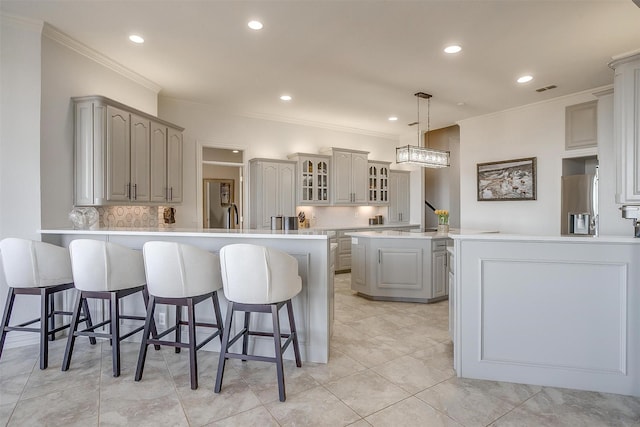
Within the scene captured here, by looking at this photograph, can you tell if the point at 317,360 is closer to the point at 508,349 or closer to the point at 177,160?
the point at 508,349

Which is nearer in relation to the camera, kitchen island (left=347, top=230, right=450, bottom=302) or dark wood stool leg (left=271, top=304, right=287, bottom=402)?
dark wood stool leg (left=271, top=304, right=287, bottom=402)

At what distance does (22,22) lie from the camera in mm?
3023

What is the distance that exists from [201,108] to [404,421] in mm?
5131

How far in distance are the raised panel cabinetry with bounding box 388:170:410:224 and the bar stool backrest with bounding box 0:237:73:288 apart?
19.7 feet

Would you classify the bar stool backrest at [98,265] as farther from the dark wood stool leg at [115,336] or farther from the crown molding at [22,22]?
the crown molding at [22,22]

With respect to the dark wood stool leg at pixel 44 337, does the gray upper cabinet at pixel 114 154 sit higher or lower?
higher

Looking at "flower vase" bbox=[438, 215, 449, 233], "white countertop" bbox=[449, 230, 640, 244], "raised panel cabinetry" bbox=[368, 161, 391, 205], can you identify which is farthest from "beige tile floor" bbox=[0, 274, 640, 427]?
"raised panel cabinetry" bbox=[368, 161, 391, 205]

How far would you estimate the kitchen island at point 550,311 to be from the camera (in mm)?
2197

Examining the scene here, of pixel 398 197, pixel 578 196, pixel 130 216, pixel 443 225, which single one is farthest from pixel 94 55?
pixel 578 196

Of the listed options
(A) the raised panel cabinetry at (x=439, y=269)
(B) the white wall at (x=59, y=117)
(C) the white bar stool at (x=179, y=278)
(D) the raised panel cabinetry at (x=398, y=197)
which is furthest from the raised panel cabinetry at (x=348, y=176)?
(C) the white bar stool at (x=179, y=278)

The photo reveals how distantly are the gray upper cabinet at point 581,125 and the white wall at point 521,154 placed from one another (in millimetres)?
75

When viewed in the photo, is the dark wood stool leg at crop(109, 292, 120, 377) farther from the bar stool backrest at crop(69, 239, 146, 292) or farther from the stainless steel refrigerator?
the stainless steel refrigerator

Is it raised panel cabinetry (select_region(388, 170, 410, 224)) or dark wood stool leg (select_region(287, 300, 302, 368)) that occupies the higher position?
raised panel cabinetry (select_region(388, 170, 410, 224))

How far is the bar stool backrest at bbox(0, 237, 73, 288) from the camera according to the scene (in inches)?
105
